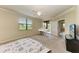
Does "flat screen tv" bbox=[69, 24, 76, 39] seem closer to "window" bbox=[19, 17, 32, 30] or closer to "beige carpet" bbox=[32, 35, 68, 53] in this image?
"beige carpet" bbox=[32, 35, 68, 53]

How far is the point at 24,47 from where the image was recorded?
184cm

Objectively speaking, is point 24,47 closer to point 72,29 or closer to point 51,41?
point 51,41

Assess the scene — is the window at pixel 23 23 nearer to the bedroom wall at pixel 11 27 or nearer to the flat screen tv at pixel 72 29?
the bedroom wall at pixel 11 27

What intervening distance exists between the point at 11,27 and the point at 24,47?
1.65ft

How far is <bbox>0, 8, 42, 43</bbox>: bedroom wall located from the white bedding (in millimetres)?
112

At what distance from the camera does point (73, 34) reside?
6.94 feet

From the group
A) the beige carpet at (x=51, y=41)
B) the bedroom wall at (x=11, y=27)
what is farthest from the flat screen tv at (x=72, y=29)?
the bedroom wall at (x=11, y=27)

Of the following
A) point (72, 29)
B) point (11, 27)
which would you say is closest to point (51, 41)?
point (72, 29)

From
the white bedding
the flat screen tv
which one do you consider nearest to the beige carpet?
the white bedding

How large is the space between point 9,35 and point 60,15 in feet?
3.78

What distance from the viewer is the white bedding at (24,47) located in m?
1.65

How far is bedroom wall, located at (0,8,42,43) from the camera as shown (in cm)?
167

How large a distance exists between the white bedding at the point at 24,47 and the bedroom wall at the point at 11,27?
112 millimetres
